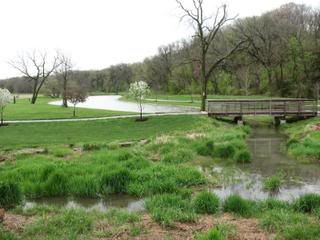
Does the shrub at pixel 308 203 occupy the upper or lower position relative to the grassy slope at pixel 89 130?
lower

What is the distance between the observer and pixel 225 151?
18.9 meters

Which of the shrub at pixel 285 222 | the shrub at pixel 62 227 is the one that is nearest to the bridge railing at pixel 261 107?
the shrub at pixel 285 222

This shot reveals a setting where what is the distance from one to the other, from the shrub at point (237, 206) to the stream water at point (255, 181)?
5.75 ft

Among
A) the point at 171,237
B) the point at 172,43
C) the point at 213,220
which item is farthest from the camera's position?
the point at 172,43

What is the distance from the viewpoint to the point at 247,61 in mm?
70312

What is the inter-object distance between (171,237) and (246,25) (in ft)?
209

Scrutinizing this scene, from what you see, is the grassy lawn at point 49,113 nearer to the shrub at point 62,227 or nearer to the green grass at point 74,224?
the green grass at point 74,224

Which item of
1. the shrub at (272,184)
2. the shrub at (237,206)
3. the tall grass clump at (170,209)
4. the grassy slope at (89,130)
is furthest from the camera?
the grassy slope at (89,130)

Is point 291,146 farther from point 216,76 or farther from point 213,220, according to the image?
point 216,76

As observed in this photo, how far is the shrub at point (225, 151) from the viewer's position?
18.8 meters

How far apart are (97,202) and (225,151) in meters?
8.69

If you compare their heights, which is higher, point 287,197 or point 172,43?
point 172,43

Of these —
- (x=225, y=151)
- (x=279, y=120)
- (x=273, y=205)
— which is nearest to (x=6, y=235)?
(x=273, y=205)

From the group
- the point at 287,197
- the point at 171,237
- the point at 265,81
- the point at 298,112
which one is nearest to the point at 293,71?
the point at 265,81
